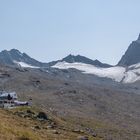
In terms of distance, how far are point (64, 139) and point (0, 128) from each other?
2718 centimetres

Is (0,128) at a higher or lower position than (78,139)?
higher

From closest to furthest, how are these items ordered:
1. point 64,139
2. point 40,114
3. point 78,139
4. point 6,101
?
1. point 64,139
2. point 78,139
3. point 40,114
4. point 6,101

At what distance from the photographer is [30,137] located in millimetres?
50531

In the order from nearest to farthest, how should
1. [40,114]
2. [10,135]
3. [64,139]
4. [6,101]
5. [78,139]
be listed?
1. [10,135]
2. [64,139]
3. [78,139]
4. [40,114]
5. [6,101]

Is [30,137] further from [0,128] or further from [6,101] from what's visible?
[6,101]

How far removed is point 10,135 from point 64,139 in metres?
29.2

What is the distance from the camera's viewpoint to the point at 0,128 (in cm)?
5081

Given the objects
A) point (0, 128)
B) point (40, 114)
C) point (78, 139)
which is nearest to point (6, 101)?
point (40, 114)

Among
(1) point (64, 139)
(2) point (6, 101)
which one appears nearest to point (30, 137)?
(1) point (64, 139)

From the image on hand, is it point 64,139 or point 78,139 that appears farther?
point 78,139

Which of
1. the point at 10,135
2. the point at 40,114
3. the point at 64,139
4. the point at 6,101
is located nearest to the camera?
the point at 10,135

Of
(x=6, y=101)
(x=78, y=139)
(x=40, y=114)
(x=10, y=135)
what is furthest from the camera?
(x=6, y=101)

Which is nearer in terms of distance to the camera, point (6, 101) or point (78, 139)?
point (78, 139)

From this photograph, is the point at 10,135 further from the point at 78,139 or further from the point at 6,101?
the point at 6,101
